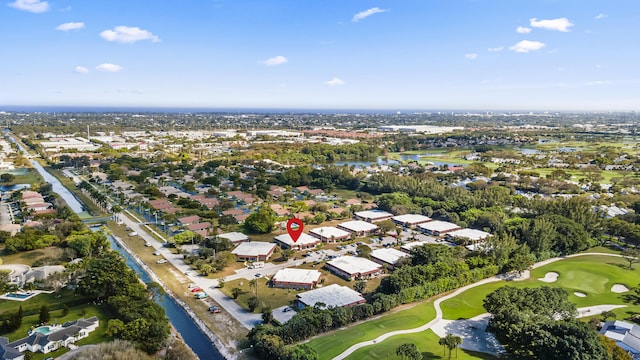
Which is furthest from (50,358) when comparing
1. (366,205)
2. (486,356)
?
(366,205)

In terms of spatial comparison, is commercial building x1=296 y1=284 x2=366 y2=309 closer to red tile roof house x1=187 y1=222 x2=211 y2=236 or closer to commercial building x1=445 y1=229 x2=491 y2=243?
commercial building x1=445 y1=229 x2=491 y2=243

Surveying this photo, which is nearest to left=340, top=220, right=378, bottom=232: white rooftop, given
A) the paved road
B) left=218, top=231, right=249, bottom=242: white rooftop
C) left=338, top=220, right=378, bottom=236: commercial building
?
left=338, top=220, right=378, bottom=236: commercial building

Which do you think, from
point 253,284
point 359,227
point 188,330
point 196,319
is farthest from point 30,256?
point 359,227

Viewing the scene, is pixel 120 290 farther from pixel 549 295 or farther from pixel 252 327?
pixel 549 295

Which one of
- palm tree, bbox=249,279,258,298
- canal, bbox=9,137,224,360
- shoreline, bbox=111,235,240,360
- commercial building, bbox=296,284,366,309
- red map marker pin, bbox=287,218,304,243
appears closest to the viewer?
shoreline, bbox=111,235,240,360

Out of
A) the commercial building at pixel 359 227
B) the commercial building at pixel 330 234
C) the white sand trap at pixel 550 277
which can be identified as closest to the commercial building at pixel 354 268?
the commercial building at pixel 330 234

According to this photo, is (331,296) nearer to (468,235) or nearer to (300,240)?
(300,240)
